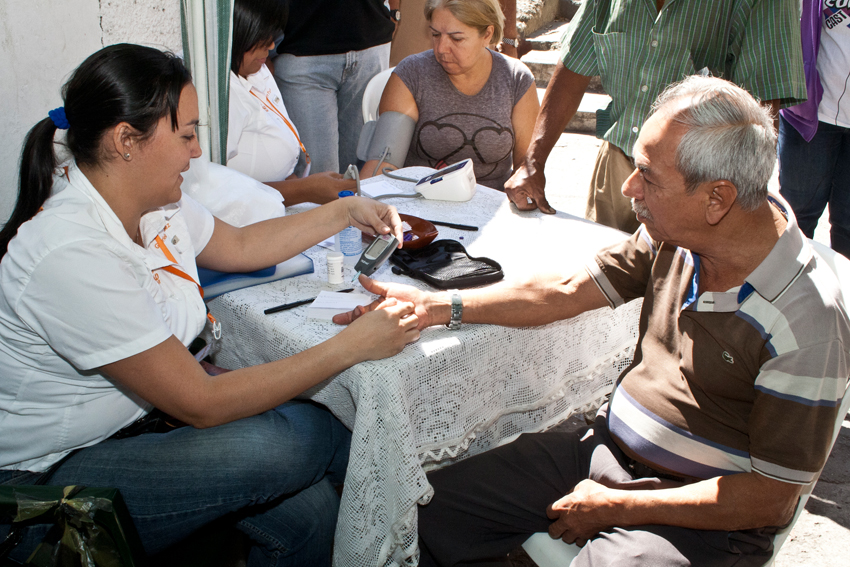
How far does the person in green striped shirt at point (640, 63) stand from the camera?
2.16m

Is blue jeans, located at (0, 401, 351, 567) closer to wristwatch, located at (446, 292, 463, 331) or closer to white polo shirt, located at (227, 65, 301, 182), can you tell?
wristwatch, located at (446, 292, 463, 331)

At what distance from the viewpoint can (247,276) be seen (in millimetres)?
1850

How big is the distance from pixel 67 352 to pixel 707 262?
4.81ft

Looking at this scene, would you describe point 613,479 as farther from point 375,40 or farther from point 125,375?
point 375,40

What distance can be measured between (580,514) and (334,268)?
0.92 m

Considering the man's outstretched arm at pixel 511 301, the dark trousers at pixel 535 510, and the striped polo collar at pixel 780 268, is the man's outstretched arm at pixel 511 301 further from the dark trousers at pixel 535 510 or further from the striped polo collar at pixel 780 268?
the striped polo collar at pixel 780 268

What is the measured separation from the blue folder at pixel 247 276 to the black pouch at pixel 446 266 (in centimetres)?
28

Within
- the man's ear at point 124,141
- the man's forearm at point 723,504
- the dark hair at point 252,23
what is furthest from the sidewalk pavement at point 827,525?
the dark hair at point 252,23

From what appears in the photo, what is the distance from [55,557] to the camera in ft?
3.84

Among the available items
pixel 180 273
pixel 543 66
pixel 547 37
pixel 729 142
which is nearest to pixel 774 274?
pixel 729 142

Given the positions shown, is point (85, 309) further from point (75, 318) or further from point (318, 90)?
point (318, 90)

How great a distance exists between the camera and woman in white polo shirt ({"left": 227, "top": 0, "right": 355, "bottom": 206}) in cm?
244

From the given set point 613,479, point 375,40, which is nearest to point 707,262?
point 613,479

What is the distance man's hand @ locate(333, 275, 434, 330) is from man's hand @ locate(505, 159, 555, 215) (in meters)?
0.86
